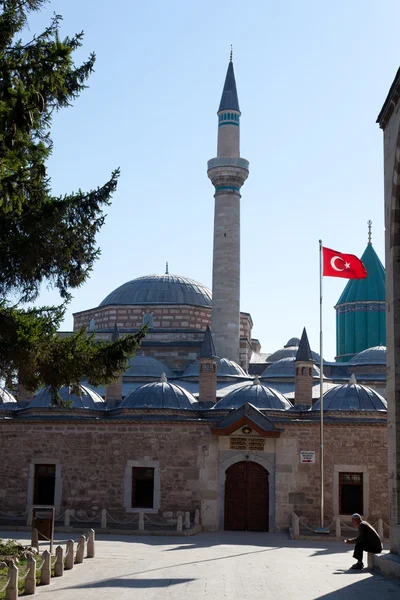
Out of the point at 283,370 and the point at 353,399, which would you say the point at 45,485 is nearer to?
the point at 353,399

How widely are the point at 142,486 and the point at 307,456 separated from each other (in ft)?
13.7

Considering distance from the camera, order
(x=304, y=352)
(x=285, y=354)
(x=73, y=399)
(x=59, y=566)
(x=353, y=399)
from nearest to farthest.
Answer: (x=59, y=566) → (x=353, y=399) → (x=304, y=352) → (x=73, y=399) → (x=285, y=354)

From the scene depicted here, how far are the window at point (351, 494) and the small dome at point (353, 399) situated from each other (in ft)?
6.50

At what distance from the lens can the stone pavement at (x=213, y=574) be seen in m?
10.5

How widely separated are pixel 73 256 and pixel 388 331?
5.21 m

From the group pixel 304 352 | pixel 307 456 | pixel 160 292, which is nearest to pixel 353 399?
pixel 304 352

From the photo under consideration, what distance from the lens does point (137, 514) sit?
2208 cm

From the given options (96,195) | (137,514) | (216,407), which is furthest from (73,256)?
(216,407)

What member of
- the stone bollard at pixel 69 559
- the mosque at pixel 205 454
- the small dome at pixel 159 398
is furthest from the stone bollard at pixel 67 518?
the stone bollard at pixel 69 559

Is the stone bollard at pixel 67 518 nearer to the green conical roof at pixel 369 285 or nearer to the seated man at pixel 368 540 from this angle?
the seated man at pixel 368 540

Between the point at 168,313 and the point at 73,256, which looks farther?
the point at 168,313

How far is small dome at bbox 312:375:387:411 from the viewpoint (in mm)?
23266

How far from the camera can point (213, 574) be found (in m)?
12.5

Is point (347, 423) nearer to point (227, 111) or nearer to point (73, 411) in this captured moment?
point (73, 411)
